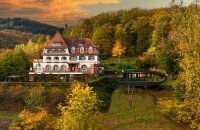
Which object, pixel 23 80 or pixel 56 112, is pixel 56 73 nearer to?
pixel 23 80

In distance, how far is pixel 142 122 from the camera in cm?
6725

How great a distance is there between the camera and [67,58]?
94625 millimetres

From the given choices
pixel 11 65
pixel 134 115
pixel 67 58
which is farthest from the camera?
pixel 67 58

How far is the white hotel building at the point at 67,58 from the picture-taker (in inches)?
3681

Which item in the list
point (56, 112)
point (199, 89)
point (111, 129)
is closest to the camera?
point (199, 89)

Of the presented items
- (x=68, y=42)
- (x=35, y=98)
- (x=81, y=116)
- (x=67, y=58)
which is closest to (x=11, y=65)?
(x=67, y=58)

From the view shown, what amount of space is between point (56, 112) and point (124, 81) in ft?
47.8

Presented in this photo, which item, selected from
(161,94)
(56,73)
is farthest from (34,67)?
(161,94)

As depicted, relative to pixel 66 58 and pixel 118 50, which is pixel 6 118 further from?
pixel 118 50

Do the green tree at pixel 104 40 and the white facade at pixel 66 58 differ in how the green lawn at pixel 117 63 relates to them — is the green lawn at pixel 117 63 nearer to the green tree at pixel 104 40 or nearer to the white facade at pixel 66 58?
the green tree at pixel 104 40

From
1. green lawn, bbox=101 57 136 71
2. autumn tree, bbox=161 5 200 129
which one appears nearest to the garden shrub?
autumn tree, bbox=161 5 200 129

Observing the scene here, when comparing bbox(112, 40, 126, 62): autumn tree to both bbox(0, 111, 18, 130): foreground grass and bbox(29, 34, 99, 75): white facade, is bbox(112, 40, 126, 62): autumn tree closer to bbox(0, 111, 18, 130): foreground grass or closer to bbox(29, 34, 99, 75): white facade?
bbox(29, 34, 99, 75): white facade

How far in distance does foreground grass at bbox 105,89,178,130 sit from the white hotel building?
1762 centimetres

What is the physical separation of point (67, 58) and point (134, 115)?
96.1ft
